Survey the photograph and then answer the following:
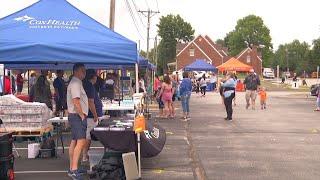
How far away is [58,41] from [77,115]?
1188 mm

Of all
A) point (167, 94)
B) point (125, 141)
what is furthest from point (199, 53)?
point (125, 141)

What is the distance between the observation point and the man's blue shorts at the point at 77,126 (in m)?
8.85

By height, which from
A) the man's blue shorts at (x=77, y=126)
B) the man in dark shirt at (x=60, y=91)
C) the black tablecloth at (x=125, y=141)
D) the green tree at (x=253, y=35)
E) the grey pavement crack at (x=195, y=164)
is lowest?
the grey pavement crack at (x=195, y=164)

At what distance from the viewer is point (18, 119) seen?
1085cm

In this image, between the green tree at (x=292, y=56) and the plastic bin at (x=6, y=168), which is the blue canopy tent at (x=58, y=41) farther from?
the green tree at (x=292, y=56)

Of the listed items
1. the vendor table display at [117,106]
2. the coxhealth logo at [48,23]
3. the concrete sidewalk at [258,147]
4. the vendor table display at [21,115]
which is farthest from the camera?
the vendor table display at [117,106]

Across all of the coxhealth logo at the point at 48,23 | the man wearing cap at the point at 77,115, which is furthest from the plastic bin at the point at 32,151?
the coxhealth logo at the point at 48,23

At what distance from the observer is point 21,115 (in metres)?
10.8

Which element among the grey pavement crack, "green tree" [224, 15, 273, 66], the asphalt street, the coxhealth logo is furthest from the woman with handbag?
"green tree" [224, 15, 273, 66]

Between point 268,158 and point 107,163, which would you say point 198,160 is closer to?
point 268,158

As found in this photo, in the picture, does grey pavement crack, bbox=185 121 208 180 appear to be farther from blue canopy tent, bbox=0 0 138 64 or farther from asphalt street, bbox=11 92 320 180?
blue canopy tent, bbox=0 0 138 64

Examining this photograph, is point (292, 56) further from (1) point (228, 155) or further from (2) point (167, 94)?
(1) point (228, 155)

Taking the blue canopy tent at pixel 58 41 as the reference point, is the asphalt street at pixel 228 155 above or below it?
below

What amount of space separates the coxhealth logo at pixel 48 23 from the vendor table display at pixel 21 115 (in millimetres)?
1913
